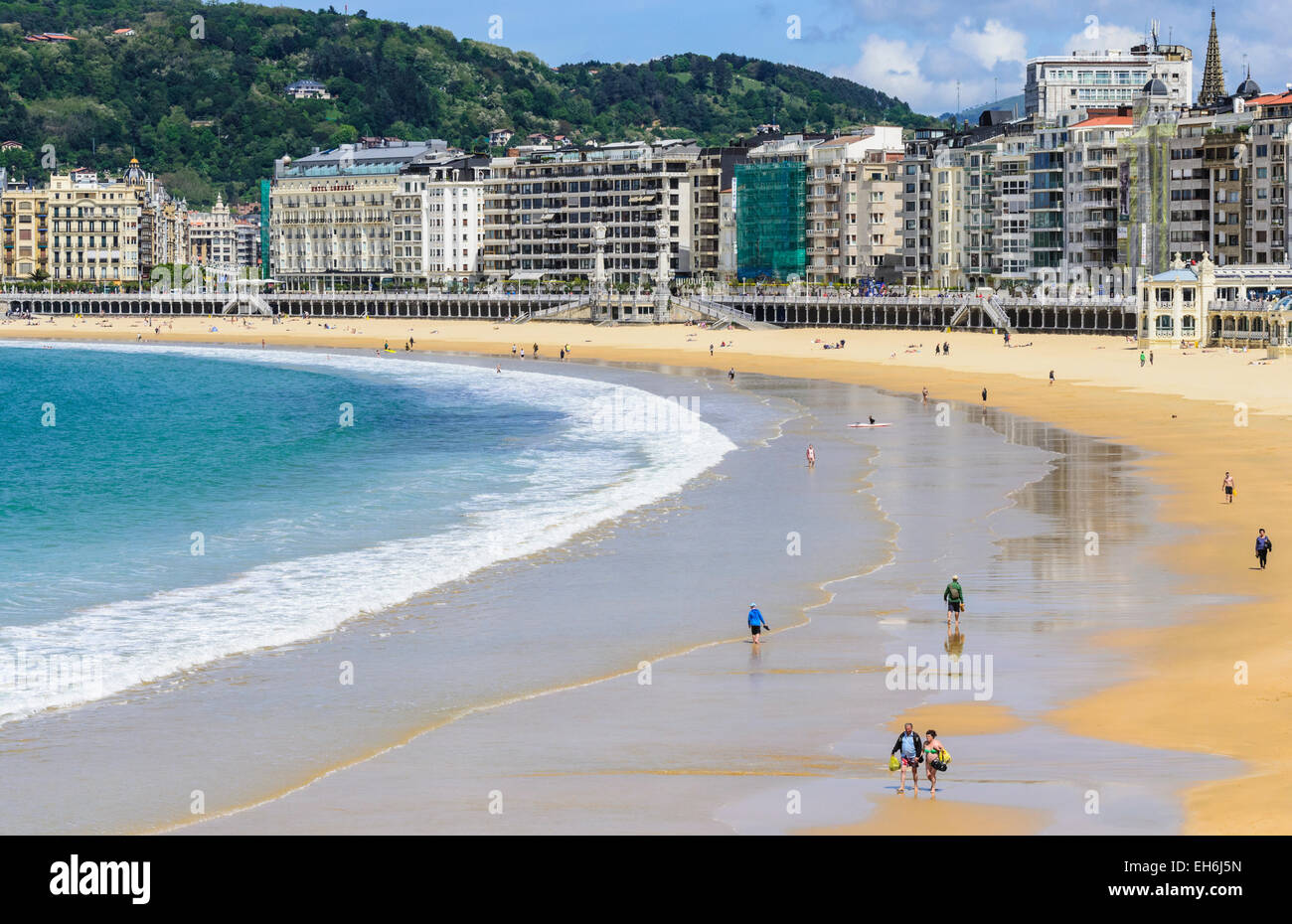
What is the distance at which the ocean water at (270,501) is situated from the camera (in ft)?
101

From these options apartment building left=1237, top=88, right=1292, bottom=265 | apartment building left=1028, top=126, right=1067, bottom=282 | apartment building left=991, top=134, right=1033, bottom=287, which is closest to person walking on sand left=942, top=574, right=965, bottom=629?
apartment building left=1237, top=88, right=1292, bottom=265

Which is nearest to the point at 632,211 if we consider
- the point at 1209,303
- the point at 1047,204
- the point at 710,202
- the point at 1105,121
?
the point at 710,202

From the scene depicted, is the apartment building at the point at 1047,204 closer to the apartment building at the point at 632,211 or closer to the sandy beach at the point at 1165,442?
the sandy beach at the point at 1165,442

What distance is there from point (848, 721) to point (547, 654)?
20.3 ft

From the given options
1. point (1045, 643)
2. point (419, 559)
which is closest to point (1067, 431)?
point (419, 559)

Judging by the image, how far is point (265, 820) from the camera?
19719 mm

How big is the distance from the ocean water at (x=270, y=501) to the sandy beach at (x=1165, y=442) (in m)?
12.8

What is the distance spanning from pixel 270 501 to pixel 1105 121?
105 metres

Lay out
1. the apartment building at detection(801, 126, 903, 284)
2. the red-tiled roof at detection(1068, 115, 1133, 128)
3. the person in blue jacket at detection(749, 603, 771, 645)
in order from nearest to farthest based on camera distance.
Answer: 1. the person in blue jacket at detection(749, 603, 771, 645)
2. the red-tiled roof at detection(1068, 115, 1133, 128)
3. the apartment building at detection(801, 126, 903, 284)

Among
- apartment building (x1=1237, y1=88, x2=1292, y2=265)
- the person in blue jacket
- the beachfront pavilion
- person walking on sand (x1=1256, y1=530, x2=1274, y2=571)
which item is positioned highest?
apartment building (x1=1237, y1=88, x2=1292, y2=265)

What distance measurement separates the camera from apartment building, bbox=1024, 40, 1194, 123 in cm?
16550

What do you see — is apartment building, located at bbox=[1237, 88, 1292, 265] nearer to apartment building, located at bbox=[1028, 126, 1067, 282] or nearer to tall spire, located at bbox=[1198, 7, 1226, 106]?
apartment building, located at bbox=[1028, 126, 1067, 282]

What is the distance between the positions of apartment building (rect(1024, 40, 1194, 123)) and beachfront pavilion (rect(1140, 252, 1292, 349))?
6170 centimetres
